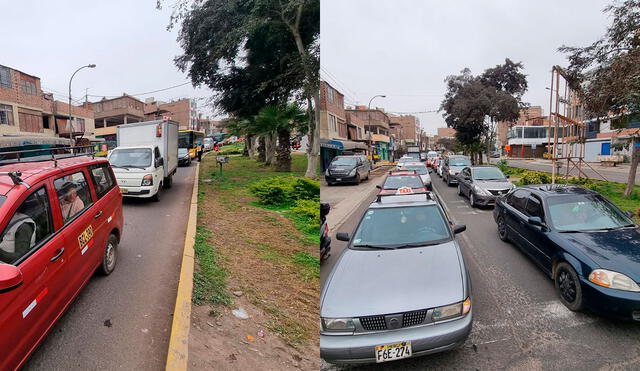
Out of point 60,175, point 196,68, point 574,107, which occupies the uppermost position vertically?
point 196,68

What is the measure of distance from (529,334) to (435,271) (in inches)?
48.0

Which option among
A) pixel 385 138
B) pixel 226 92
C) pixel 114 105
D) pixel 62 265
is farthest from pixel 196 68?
pixel 385 138

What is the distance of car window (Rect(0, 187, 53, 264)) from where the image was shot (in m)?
2.93

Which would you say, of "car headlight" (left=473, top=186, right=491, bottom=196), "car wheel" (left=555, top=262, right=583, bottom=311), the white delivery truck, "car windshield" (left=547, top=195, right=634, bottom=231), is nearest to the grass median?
the white delivery truck

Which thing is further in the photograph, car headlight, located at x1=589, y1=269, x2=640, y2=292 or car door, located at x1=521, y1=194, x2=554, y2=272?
car door, located at x1=521, y1=194, x2=554, y2=272

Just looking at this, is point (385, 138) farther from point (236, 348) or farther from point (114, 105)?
point (236, 348)

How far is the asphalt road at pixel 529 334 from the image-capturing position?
3082 mm

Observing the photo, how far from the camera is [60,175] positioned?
13.3 feet

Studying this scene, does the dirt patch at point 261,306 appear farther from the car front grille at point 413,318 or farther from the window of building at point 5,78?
the window of building at point 5,78

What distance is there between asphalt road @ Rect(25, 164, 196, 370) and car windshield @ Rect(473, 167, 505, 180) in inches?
321

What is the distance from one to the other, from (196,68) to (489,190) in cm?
892

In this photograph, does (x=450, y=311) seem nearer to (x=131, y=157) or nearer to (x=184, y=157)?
(x=131, y=157)

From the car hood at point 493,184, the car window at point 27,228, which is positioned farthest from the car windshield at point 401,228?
the car hood at point 493,184

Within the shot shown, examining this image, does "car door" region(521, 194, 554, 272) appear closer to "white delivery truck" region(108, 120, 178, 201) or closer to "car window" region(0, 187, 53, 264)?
"car window" region(0, 187, 53, 264)
